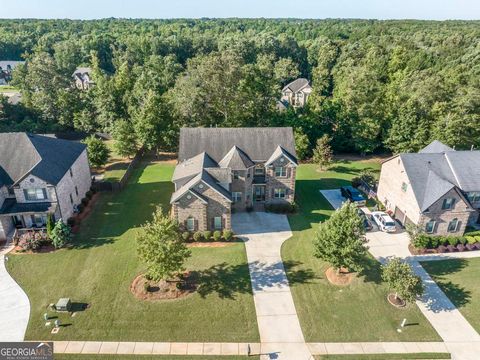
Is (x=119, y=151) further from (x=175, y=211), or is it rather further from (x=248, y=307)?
(x=248, y=307)

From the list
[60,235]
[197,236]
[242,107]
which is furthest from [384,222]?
[60,235]

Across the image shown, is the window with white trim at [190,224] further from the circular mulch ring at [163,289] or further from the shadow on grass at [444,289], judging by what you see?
the shadow on grass at [444,289]

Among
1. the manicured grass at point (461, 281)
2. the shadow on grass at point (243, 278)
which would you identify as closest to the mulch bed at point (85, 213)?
the shadow on grass at point (243, 278)

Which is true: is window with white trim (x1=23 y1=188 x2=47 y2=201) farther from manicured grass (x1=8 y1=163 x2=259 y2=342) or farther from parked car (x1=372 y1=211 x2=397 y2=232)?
parked car (x1=372 y1=211 x2=397 y2=232)

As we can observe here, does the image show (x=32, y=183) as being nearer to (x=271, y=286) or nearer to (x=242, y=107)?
(x=271, y=286)

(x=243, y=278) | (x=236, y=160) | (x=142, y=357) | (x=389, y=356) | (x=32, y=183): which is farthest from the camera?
(x=236, y=160)

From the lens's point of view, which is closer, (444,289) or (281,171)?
(444,289)
